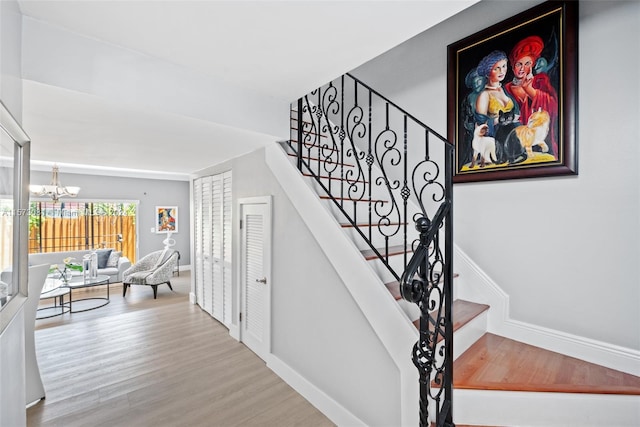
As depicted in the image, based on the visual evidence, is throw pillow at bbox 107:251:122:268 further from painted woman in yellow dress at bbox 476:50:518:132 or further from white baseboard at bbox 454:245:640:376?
painted woman in yellow dress at bbox 476:50:518:132

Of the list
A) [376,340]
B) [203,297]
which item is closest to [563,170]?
[376,340]

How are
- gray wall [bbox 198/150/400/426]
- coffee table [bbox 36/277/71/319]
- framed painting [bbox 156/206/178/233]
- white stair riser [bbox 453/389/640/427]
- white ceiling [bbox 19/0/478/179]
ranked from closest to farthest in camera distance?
white ceiling [bbox 19/0/478/179], white stair riser [bbox 453/389/640/427], gray wall [bbox 198/150/400/426], coffee table [bbox 36/277/71/319], framed painting [bbox 156/206/178/233]

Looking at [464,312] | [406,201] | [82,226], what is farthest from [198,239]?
[82,226]

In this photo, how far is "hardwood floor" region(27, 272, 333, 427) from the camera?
7.36 feet

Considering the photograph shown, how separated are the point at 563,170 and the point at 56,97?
3.39 metres

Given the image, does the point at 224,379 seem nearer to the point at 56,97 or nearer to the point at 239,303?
the point at 239,303

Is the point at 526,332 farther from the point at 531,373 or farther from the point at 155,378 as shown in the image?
the point at 155,378

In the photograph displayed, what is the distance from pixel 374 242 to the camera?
240 centimetres

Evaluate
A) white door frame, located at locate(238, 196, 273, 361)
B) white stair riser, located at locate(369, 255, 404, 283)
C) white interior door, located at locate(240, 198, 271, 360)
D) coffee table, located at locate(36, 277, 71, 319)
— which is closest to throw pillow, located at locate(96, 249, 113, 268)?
coffee table, located at locate(36, 277, 71, 319)

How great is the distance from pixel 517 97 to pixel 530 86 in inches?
4.0

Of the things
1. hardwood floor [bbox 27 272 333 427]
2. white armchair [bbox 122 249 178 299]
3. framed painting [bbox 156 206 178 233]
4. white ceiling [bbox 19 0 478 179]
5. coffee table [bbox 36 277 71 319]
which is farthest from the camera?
framed painting [bbox 156 206 178 233]

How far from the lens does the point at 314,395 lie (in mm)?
2393

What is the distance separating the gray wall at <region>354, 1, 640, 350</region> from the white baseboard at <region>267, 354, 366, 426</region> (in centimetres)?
153

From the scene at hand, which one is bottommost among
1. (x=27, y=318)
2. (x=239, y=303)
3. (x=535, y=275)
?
(x=239, y=303)
